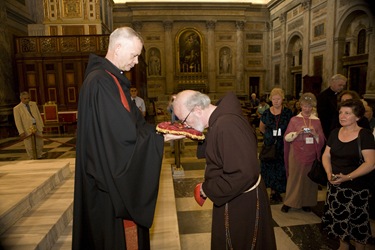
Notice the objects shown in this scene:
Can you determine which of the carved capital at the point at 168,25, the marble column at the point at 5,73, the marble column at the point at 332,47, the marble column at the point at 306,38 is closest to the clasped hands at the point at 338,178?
the marble column at the point at 5,73

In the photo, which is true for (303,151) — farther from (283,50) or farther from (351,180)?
(283,50)

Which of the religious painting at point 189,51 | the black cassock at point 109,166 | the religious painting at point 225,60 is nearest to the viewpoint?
the black cassock at point 109,166

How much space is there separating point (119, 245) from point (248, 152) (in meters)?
1.13

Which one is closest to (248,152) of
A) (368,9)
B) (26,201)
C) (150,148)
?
(150,148)

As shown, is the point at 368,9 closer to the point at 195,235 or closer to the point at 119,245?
the point at 195,235

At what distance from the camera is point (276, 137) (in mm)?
4355

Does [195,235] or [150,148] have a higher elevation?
[150,148]

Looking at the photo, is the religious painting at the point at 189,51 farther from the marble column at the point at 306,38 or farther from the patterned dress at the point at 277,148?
the patterned dress at the point at 277,148

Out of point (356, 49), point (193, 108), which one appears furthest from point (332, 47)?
point (193, 108)

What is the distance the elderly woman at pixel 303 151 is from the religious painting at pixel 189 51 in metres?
20.4

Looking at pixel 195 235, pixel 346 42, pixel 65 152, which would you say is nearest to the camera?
pixel 195 235

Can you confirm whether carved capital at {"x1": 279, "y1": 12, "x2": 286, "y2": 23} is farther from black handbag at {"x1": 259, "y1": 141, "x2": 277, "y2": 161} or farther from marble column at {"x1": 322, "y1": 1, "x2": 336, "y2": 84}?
black handbag at {"x1": 259, "y1": 141, "x2": 277, "y2": 161}

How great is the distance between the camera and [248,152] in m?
1.72

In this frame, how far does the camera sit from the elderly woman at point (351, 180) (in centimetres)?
278
